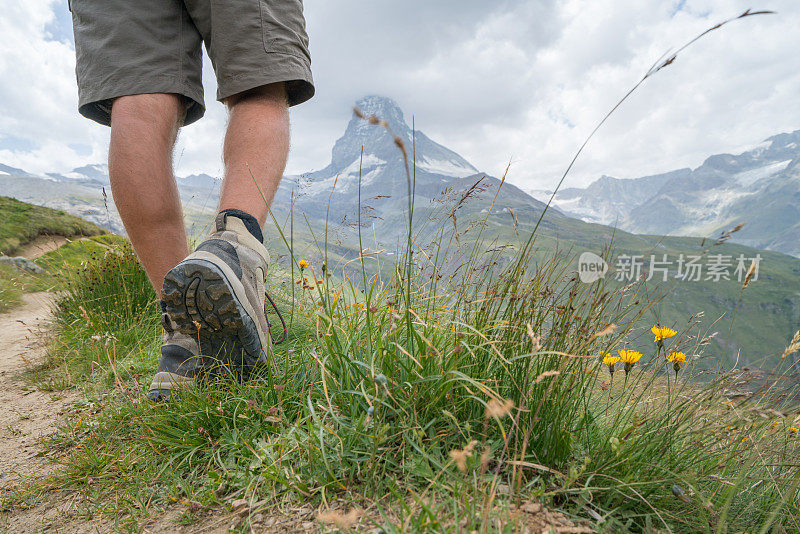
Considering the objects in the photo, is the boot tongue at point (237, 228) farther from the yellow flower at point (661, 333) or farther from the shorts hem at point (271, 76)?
the yellow flower at point (661, 333)

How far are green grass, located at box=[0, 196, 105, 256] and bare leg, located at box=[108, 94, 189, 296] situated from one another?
10658 millimetres

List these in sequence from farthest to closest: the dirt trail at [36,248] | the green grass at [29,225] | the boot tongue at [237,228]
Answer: the green grass at [29,225]
the dirt trail at [36,248]
the boot tongue at [237,228]

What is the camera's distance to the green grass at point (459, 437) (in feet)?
3.73

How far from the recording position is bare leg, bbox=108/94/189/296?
1.89 metres

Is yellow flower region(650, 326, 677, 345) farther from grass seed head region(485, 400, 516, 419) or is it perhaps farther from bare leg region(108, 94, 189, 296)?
bare leg region(108, 94, 189, 296)

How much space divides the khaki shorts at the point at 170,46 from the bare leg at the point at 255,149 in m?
0.11

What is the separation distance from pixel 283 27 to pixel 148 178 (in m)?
1.02

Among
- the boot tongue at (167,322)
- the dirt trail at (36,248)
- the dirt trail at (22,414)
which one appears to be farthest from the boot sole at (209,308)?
the dirt trail at (36,248)

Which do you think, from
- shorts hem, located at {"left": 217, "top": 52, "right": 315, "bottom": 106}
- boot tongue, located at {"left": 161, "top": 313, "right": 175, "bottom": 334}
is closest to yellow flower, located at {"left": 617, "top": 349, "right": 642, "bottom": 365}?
boot tongue, located at {"left": 161, "top": 313, "right": 175, "bottom": 334}

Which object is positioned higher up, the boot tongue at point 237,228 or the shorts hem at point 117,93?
the shorts hem at point 117,93

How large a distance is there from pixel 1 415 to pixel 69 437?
1020 millimetres

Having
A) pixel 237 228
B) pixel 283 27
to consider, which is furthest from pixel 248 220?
pixel 283 27

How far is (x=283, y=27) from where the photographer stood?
6.91 ft

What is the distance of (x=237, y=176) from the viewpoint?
1939mm
